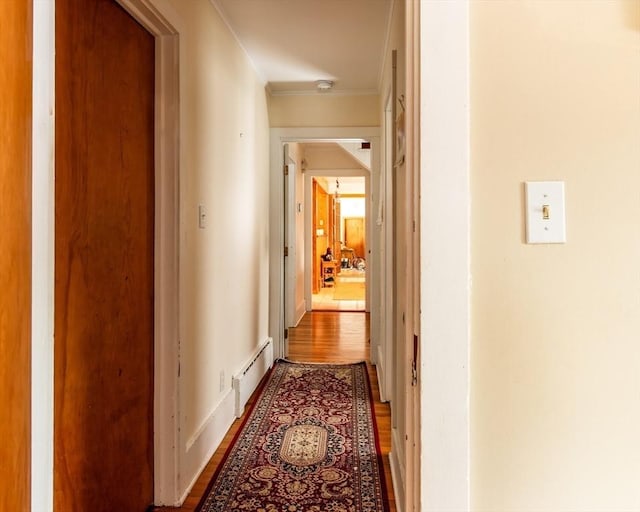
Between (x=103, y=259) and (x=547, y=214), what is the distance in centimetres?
132

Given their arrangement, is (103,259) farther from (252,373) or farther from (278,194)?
(278,194)

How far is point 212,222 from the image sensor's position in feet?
7.74

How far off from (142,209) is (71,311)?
55 centimetres

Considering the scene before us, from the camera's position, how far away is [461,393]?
0.74 meters

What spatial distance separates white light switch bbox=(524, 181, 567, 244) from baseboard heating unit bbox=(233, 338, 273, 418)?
2.34m

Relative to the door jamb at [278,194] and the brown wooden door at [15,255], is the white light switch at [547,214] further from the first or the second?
the door jamb at [278,194]

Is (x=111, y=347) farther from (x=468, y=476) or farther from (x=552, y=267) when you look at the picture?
(x=552, y=267)

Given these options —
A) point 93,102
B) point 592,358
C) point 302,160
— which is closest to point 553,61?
point 592,358

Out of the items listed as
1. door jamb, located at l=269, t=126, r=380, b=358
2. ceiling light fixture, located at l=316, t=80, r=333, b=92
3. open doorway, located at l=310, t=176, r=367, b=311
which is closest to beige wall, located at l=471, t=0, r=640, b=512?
ceiling light fixture, located at l=316, t=80, r=333, b=92

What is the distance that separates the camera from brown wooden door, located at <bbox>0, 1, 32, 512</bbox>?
2.83 feet

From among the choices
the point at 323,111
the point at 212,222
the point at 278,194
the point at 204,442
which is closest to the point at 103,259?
the point at 212,222

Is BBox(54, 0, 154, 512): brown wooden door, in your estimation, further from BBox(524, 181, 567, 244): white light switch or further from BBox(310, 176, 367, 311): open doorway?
BBox(310, 176, 367, 311): open doorway

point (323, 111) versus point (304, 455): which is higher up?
point (323, 111)

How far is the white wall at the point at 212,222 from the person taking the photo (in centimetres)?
196
